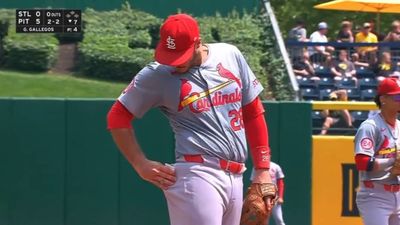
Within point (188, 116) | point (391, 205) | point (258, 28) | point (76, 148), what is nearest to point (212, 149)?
point (188, 116)

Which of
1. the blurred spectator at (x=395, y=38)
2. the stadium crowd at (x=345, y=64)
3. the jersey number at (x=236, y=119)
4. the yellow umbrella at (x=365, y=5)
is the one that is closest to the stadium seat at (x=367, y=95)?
the stadium crowd at (x=345, y=64)

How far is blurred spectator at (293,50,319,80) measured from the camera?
14.5 meters

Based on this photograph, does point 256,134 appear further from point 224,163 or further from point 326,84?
point 326,84

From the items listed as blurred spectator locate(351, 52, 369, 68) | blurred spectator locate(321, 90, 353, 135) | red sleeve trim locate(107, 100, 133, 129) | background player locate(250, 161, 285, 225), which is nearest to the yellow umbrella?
blurred spectator locate(351, 52, 369, 68)

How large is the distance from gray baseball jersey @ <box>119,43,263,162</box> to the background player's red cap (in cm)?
15

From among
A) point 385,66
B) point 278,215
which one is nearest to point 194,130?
point 278,215

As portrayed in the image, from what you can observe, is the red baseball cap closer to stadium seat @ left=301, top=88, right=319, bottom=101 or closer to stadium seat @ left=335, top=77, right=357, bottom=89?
stadium seat @ left=301, top=88, right=319, bottom=101

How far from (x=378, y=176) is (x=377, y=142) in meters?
0.25

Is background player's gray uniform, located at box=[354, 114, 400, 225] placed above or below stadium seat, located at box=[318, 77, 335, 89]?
above

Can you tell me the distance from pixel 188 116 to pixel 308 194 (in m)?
5.94

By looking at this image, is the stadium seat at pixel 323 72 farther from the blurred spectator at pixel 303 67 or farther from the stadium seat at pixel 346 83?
the stadium seat at pixel 346 83

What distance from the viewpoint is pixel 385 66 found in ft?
48.2

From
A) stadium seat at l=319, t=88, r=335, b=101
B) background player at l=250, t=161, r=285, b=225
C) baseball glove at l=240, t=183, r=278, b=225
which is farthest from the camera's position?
stadium seat at l=319, t=88, r=335, b=101

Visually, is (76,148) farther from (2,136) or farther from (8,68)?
(8,68)
